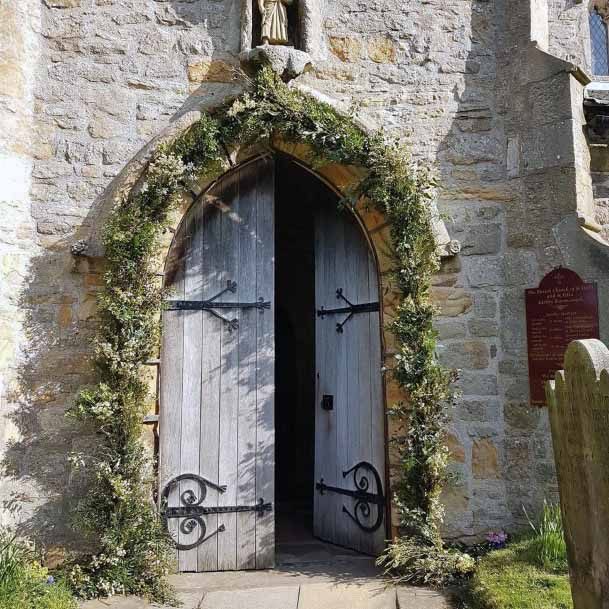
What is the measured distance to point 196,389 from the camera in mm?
4191

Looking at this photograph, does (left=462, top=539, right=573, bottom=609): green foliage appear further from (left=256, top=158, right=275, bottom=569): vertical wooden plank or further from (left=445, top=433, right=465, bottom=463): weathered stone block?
(left=256, top=158, right=275, bottom=569): vertical wooden plank

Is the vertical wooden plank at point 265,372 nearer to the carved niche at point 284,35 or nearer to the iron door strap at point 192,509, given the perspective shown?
the iron door strap at point 192,509

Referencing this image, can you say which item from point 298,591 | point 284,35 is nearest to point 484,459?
point 298,591

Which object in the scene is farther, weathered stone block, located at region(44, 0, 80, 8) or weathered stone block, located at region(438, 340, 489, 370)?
weathered stone block, located at region(44, 0, 80, 8)

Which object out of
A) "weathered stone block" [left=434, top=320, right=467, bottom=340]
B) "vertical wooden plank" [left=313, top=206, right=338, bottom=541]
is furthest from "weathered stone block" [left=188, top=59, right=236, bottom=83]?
"weathered stone block" [left=434, top=320, right=467, bottom=340]

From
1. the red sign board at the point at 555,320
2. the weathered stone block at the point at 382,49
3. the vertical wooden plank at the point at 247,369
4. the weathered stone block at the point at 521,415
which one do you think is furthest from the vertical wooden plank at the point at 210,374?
the red sign board at the point at 555,320

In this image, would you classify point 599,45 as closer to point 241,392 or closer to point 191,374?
point 241,392

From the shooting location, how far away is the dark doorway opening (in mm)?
6875

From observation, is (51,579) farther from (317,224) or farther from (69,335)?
(317,224)

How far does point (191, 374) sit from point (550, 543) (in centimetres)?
256

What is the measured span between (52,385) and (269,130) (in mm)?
2314

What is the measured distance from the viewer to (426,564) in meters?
3.70

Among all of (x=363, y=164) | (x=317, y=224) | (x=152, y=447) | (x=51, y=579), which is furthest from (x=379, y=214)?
(x=51, y=579)

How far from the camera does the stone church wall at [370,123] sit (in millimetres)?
4016
